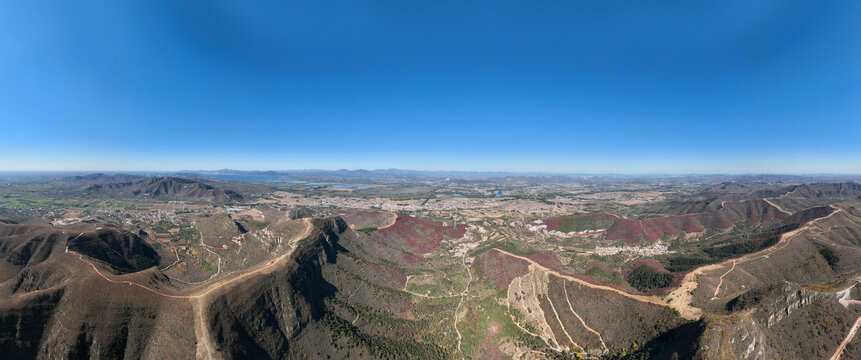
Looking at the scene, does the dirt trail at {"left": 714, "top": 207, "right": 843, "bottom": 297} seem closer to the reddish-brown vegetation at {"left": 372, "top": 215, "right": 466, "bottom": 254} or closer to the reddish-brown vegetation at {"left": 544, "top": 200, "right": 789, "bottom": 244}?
the reddish-brown vegetation at {"left": 544, "top": 200, "right": 789, "bottom": 244}

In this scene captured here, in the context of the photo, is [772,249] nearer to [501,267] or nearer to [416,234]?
[501,267]

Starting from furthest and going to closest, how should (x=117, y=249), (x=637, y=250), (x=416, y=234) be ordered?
(x=416, y=234), (x=637, y=250), (x=117, y=249)

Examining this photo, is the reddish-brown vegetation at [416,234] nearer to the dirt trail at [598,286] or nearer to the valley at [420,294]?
the valley at [420,294]

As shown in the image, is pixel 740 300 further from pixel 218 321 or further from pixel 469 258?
pixel 218 321

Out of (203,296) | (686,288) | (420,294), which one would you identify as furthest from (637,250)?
(203,296)

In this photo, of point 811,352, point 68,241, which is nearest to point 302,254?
point 68,241

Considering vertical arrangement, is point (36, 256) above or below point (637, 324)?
above

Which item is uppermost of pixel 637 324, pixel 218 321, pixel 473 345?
pixel 218 321

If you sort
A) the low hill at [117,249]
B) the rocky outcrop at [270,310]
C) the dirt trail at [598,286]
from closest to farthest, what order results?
the rocky outcrop at [270,310] → the dirt trail at [598,286] → the low hill at [117,249]

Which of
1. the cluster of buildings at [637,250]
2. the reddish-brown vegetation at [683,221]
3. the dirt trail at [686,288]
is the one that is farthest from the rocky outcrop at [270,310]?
the reddish-brown vegetation at [683,221]

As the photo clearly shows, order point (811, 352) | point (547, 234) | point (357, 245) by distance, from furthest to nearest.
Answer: point (547, 234)
point (357, 245)
point (811, 352)

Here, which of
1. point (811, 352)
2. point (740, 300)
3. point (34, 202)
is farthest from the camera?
point (34, 202)
